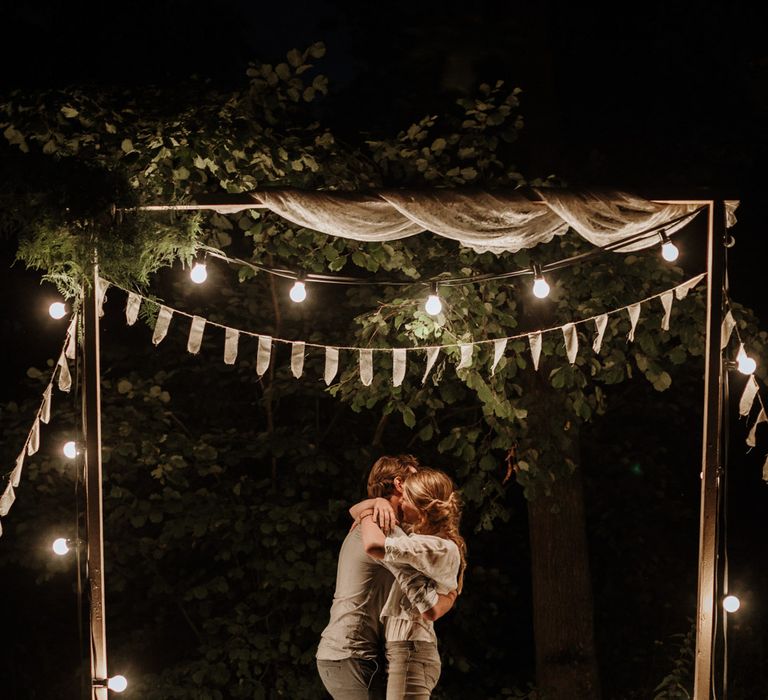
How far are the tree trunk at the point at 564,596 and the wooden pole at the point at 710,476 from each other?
2.80 meters

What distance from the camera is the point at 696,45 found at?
743cm

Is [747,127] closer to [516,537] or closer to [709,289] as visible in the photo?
[516,537]

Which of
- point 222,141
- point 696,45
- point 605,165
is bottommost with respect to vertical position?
point 222,141

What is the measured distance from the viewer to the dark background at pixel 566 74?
7.24 metres

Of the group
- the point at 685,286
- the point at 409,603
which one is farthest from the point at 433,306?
the point at 409,603

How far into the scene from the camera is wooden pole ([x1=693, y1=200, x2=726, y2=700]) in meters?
3.61

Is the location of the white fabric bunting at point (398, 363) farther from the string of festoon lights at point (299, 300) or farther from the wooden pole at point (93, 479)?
the wooden pole at point (93, 479)

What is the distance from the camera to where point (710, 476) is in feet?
12.0

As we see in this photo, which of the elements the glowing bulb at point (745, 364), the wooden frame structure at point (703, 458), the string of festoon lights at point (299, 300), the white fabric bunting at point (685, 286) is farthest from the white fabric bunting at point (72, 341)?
the glowing bulb at point (745, 364)

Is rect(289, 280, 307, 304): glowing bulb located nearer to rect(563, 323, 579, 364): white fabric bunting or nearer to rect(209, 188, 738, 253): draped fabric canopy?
rect(209, 188, 738, 253): draped fabric canopy

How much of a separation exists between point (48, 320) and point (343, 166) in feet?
11.8

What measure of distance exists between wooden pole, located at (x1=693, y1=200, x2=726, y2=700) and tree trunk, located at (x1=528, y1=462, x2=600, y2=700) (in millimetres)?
2801

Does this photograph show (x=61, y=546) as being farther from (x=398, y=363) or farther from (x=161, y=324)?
(x=398, y=363)

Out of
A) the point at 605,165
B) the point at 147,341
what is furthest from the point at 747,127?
the point at 147,341
